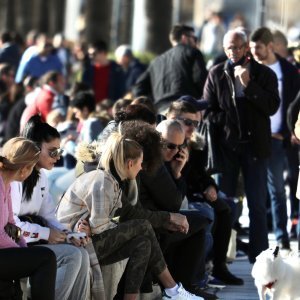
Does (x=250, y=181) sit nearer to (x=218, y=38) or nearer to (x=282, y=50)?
(x=282, y=50)

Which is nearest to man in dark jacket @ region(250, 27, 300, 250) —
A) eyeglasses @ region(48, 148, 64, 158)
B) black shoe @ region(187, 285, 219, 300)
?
black shoe @ region(187, 285, 219, 300)

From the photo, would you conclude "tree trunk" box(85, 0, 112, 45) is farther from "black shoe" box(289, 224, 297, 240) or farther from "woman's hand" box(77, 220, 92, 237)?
"woman's hand" box(77, 220, 92, 237)

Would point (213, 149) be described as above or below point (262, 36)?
below

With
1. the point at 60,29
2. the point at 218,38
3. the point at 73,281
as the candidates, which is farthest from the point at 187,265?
the point at 60,29

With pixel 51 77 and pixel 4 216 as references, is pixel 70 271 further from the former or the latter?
pixel 51 77

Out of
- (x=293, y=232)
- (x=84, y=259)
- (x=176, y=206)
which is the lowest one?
(x=293, y=232)

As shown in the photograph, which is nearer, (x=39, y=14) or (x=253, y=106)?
(x=253, y=106)

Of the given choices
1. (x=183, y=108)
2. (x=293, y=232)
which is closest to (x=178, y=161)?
(x=183, y=108)

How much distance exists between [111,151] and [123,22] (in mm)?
27217

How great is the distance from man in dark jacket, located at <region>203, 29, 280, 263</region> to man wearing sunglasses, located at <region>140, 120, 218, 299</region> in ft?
3.85

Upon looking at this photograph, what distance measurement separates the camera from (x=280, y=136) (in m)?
11.2

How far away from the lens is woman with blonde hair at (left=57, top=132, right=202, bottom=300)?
762 centimetres

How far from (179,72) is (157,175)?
410 cm

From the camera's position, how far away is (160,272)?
7.95 m
